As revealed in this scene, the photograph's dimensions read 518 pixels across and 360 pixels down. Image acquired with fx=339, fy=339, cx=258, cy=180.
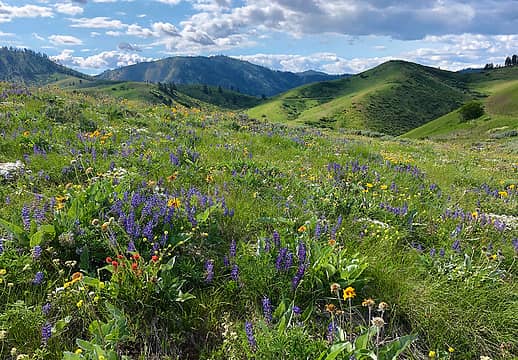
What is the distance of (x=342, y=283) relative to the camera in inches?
128

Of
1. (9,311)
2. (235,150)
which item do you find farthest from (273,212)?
(235,150)


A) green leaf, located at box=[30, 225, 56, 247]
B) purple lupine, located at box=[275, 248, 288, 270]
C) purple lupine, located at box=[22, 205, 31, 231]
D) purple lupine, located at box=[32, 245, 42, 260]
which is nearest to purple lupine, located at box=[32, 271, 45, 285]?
purple lupine, located at box=[32, 245, 42, 260]

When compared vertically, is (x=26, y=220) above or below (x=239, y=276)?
above

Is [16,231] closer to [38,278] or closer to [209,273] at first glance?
[38,278]

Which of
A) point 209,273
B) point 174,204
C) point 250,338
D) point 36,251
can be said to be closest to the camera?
point 250,338

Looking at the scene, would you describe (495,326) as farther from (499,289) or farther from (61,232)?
(61,232)

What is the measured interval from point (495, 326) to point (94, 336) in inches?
134

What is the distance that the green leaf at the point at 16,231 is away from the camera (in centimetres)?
326

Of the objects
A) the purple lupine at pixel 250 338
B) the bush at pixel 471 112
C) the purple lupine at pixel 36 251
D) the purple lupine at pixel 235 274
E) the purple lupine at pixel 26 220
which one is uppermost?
the purple lupine at pixel 26 220

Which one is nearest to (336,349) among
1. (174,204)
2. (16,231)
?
(174,204)

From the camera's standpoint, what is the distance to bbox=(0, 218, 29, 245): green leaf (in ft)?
10.7

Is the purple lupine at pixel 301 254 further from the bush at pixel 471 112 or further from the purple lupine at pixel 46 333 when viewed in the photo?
the bush at pixel 471 112

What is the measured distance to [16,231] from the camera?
330cm

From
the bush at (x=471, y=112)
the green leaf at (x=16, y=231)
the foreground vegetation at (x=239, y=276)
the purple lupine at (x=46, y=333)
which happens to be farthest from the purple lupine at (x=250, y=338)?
the bush at (x=471, y=112)
